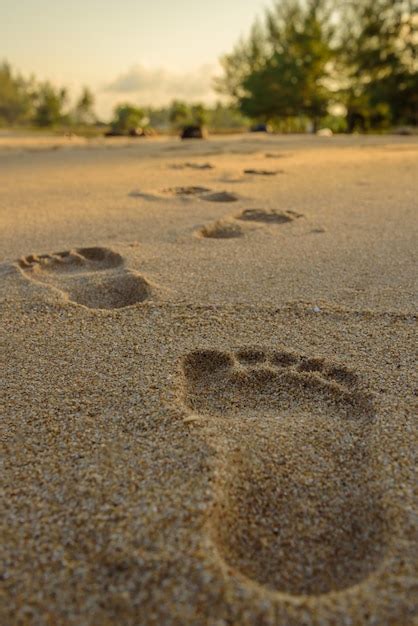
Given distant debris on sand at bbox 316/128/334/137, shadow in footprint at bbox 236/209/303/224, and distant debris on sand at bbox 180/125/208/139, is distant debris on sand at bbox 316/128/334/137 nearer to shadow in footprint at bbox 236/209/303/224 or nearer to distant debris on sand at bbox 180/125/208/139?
distant debris on sand at bbox 180/125/208/139

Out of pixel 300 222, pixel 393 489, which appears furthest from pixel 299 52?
pixel 393 489

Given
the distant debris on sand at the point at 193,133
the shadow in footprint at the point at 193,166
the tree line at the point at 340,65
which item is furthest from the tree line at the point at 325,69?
the shadow in footprint at the point at 193,166

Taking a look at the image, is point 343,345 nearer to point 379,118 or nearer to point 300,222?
point 300,222

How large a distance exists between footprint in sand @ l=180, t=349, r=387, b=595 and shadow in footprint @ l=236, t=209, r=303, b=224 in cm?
114

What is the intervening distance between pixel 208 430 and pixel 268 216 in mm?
1449

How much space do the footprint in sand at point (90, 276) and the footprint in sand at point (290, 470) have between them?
0.40 metres

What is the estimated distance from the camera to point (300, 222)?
6.77 feet

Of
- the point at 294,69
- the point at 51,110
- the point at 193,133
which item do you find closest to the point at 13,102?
the point at 51,110

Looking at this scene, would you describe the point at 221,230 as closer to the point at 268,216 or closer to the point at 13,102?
the point at 268,216

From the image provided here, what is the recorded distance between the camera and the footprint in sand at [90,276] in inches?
54.9

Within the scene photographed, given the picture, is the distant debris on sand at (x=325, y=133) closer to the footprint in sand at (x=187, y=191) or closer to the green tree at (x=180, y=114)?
the footprint in sand at (x=187, y=191)

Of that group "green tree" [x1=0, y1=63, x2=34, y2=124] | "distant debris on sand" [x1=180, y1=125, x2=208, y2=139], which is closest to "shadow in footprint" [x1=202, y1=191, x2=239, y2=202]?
"distant debris on sand" [x1=180, y1=125, x2=208, y2=139]

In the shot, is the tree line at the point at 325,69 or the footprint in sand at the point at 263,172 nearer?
the footprint in sand at the point at 263,172

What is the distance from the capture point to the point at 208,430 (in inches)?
33.6
